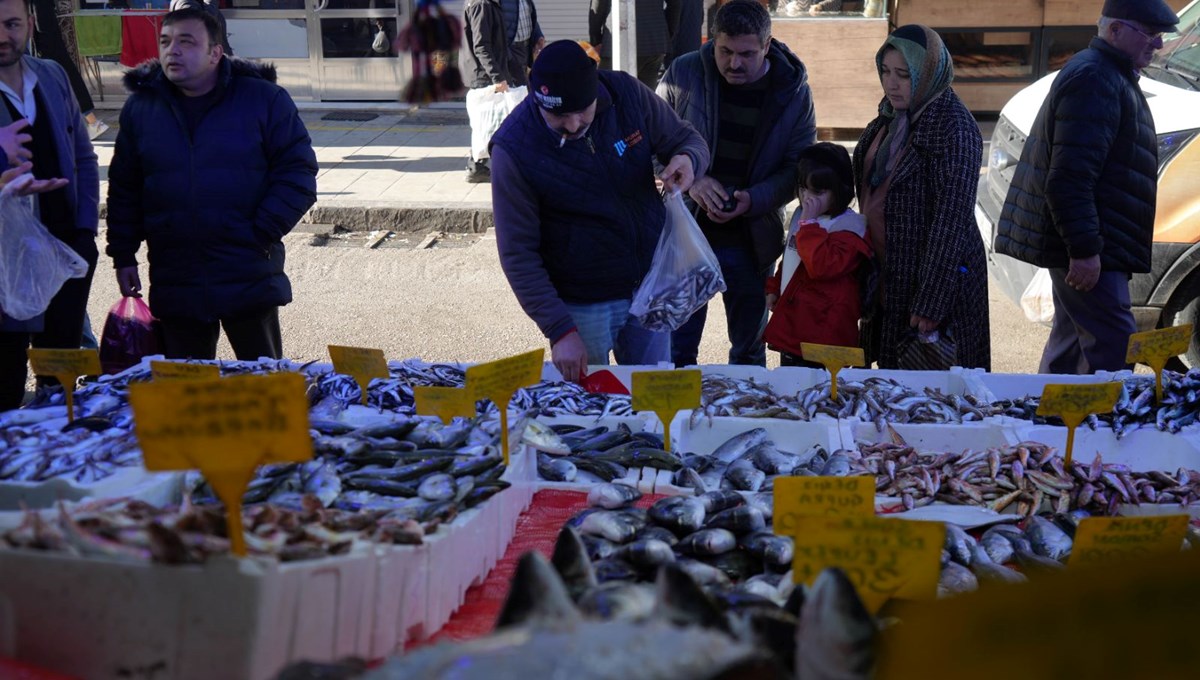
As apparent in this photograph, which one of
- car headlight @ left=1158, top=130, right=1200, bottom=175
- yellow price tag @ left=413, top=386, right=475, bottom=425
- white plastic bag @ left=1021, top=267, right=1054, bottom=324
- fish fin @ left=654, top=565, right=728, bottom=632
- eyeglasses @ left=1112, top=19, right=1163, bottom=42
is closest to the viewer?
fish fin @ left=654, top=565, right=728, bottom=632

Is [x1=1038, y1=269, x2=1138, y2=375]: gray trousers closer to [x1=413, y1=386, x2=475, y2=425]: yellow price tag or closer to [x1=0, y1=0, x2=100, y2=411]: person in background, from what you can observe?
[x1=413, y1=386, x2=475, y2=425]: yellow price tag

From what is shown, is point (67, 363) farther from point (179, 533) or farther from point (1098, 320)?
point (1098, 320)

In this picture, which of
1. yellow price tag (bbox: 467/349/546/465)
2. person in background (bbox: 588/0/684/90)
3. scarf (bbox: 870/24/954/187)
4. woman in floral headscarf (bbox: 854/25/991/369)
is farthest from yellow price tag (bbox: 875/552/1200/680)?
person in background (bbox: 588/0/684/90)

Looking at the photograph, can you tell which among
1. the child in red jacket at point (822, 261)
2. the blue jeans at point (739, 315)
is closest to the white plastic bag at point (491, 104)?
the blue jeans at point (739, 315)

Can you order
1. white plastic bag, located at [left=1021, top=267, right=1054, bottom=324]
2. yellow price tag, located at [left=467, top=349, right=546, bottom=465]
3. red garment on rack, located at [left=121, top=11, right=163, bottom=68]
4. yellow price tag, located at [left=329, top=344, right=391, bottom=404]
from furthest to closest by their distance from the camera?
red garment on rack, located at [left=121, top=11, right=163, bottom=68], white plastic bag, located at [left=1021, top=267, right=1054, bottom=324], yellow price tag, located at [left=329, top=344, right=391, bottom=404], yellow price tag, located at [left=467, top=349, right=546, bottom=465]

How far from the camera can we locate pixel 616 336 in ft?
15.0

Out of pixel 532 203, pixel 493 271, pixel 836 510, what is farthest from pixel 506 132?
pixel 493 271

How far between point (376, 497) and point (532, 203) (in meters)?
1.87

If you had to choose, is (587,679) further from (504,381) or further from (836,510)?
(504,381)

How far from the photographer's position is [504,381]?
3008 mm

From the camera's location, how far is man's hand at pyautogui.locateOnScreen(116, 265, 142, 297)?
4582 mm

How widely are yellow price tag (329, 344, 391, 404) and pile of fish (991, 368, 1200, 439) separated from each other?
2.06 meters

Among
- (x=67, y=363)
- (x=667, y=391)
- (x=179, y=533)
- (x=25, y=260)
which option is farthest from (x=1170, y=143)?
(x=179, y=533)

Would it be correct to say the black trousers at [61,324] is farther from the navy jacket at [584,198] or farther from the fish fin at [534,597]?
the fish fin at [534,597]
